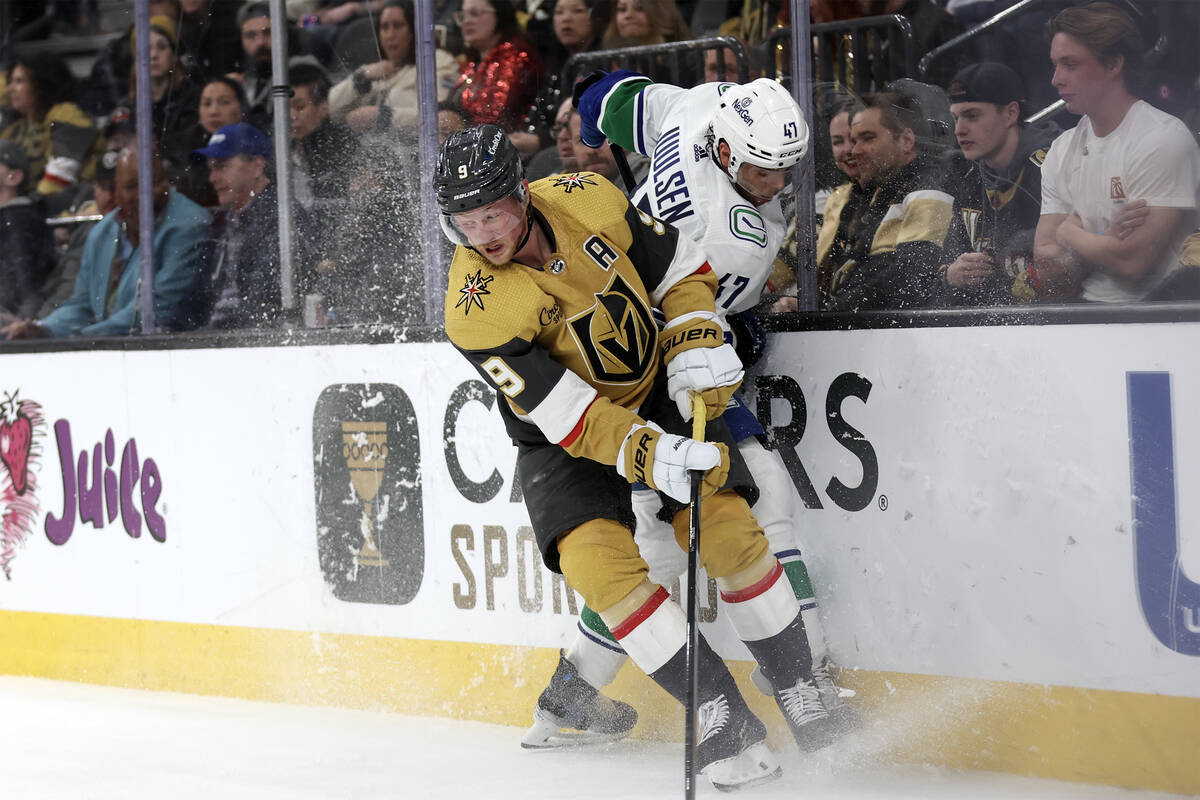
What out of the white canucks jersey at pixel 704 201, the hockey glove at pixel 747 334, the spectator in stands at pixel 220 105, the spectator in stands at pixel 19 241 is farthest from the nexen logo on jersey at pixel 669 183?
the spectator in stands at pixel 19 241

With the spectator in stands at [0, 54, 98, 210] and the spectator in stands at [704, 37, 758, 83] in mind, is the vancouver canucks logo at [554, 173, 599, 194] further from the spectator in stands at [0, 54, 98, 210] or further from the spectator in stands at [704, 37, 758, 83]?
the spectator in stands at [0, 54, 98, 210]

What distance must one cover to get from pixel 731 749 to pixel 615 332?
35.3 inches

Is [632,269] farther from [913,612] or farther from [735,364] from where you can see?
[913,612]

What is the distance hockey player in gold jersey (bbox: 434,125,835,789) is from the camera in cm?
270

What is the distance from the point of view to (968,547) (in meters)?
2.92

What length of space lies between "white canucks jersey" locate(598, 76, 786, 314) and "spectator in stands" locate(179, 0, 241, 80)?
1.48 m

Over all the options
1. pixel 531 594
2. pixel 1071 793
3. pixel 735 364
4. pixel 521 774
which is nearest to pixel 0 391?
pixel 531 594

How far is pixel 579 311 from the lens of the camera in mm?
2783

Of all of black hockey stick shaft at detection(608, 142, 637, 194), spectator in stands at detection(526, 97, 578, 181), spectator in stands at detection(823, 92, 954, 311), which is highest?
spectator in stands at detection(526, 97, 578, 181)

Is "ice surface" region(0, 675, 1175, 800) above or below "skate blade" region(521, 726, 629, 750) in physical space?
below

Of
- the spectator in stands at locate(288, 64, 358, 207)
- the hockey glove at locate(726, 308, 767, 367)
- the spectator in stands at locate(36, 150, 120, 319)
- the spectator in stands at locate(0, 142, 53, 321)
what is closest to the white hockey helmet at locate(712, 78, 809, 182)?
the hockey glove at locate(726, 308, 767, 367)

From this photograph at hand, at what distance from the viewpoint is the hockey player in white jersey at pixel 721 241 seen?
2.92 meters

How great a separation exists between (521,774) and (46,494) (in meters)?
2.20

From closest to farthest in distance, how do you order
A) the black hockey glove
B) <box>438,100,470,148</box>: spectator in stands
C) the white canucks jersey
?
the white canucks jersey → the black hockey glove → <box>438,100,470,148</box>: spectator in stands
